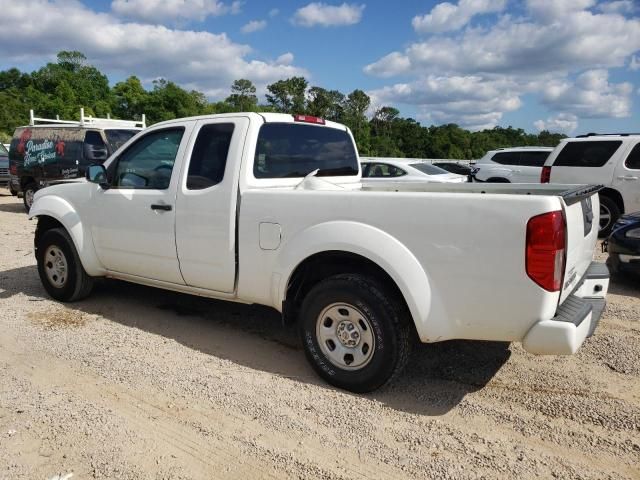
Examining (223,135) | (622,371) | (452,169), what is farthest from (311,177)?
(452,169)

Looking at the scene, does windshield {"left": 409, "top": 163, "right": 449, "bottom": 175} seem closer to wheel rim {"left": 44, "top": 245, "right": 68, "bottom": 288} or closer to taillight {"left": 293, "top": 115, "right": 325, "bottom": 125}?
taillight {"left": 293, "top": 115, "right": 325, "bottom": 125}

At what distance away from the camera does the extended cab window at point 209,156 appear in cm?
416

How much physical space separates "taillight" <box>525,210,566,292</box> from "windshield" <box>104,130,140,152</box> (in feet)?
36.1

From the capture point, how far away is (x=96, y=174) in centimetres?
484

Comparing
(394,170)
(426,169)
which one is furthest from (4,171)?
(426,169)

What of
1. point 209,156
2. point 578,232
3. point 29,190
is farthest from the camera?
point 29,190

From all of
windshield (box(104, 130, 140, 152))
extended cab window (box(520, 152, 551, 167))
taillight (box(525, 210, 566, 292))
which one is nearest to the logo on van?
windshield (box(104, 130, 140, 152))

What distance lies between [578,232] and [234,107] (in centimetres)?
6475

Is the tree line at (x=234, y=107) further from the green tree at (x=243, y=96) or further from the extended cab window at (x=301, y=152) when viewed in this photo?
the extended cab window at (x=301, y=152)

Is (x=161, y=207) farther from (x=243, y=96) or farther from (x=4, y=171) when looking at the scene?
(x=243, y=96)

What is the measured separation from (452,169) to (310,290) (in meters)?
17.7

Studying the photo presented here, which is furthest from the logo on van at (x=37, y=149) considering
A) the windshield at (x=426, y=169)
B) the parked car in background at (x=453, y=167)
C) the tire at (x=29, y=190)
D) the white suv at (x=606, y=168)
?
the parked car in background at (x=453, y=167)

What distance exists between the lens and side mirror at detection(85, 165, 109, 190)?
4.82 m

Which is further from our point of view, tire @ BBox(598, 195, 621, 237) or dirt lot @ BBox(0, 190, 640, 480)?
tire @ BBox(598, 195, 621, 237)
